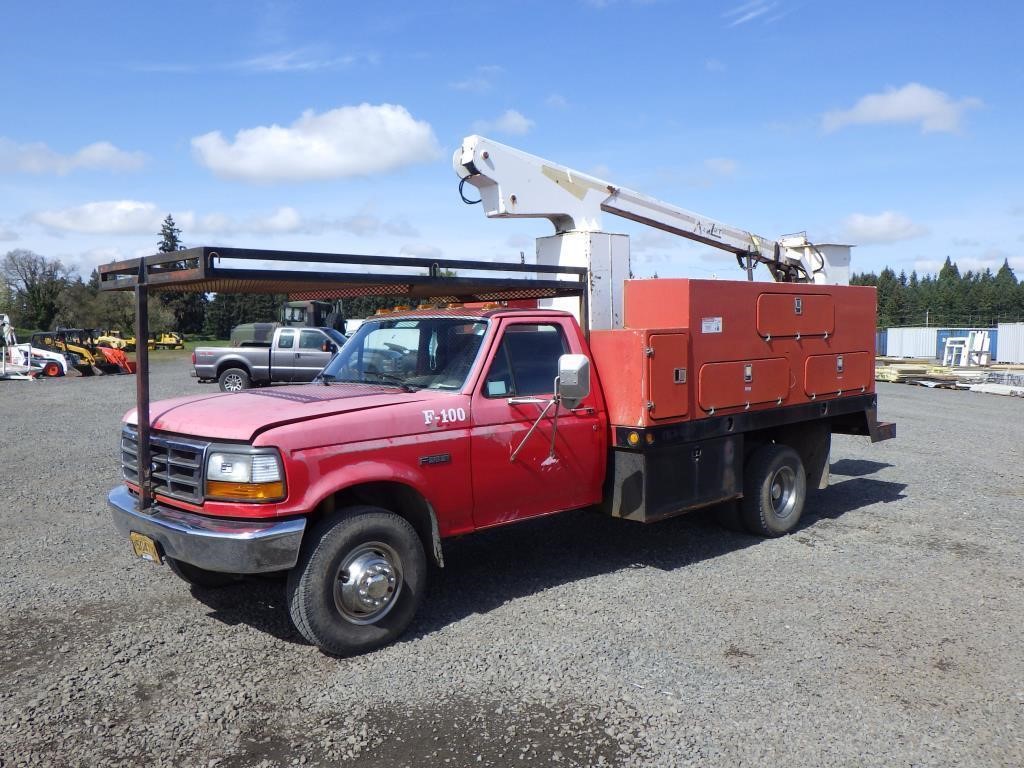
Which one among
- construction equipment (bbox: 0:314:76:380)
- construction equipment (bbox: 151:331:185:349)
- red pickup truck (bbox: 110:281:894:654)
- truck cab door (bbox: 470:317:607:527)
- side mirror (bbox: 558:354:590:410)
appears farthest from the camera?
construction equipment (bbox: 151:331:185:349)

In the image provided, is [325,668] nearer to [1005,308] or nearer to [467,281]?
[467,281]

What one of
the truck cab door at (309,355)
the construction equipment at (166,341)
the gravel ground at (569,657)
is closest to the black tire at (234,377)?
the truck cab door at (309,355)

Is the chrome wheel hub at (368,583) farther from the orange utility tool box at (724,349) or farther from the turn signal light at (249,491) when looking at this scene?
the orange utility tool box at (724,349)

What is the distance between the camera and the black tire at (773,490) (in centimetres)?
716

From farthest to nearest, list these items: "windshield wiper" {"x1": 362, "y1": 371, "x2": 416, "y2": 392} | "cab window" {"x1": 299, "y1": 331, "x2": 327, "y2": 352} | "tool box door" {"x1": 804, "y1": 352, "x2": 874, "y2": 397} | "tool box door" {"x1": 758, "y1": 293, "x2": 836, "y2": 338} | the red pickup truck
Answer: "cab window" {"x1": 299, "y1": 331, "x2": 327, "y2": 352}, "tool box door" {"x1": 804, "y1": 352, "x2": 874, "y2": 397}, "tool box door" {"x1": 758, "y1": 293, "x2": 836, "y2": 338}, "windshield wiper" {"x1": 362, "y1": 371, "x2": 416, "y2": 392}, the red pickup truck

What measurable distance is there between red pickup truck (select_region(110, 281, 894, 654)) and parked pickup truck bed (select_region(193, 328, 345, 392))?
49.9 ft

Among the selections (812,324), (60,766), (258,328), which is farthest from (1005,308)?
(60,766)

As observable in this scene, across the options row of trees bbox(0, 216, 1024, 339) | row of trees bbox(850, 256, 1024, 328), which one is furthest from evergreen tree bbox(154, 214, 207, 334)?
row of trees bbox(850, 256, 1024, 328)

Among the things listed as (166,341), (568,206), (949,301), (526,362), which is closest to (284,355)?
(568,206)

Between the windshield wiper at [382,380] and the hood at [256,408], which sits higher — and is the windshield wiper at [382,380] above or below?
above

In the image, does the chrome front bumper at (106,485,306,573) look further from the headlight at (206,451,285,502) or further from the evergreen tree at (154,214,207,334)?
the evergreen tree at (154,214,207,334)

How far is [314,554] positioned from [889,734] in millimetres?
2966

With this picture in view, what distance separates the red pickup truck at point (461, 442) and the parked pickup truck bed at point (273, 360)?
15203mm

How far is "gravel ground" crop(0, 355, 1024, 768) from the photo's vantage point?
3.77 m
